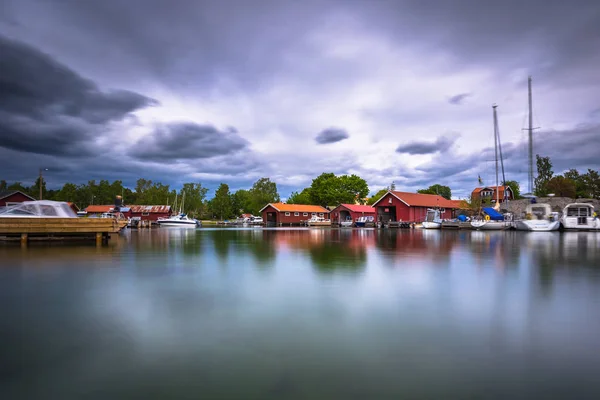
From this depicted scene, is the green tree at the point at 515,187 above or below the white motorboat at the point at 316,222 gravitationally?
above

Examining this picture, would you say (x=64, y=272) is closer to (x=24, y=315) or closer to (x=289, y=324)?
(x=24, y=315)

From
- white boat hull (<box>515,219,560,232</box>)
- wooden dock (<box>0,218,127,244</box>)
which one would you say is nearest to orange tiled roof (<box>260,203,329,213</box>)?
white boat hull (<box>515,219,560,232</box>)

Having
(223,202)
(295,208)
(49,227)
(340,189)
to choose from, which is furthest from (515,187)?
(49,227)

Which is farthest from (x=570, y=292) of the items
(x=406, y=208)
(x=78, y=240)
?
(x=406, y=208)

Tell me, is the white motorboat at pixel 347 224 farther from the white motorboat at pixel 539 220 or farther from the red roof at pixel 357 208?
the white motorboat at pixel 539 220

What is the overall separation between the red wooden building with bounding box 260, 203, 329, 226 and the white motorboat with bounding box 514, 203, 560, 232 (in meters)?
37.5

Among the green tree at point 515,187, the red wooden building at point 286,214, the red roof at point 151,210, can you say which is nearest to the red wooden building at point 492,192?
the green tree at point 515,187

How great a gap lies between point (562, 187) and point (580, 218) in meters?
26.8

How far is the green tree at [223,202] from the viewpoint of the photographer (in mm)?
98875

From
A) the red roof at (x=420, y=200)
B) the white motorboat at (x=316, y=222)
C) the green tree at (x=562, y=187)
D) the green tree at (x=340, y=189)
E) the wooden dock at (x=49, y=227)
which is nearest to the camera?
the wooden dock at (x=49, y=227)

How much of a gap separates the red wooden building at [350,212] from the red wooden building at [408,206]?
24.4 feet

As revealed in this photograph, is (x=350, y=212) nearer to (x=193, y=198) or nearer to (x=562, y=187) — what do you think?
(x=562, y=187)

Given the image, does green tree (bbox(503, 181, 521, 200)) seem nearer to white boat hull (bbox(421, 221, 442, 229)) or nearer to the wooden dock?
white boat hull (bbox(421, 221, 442, 229))

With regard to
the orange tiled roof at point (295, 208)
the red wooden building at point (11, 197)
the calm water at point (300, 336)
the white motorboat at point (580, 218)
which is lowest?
the calm water at point (300, 336)
